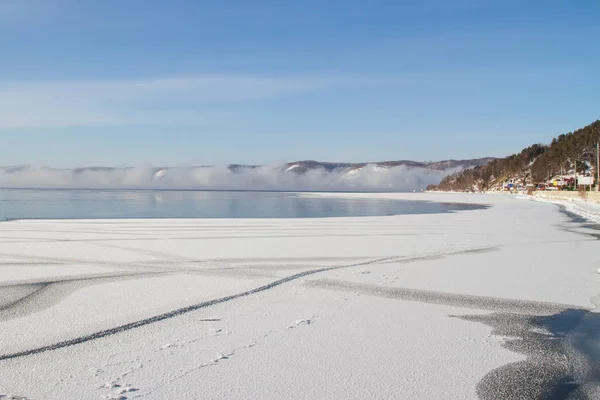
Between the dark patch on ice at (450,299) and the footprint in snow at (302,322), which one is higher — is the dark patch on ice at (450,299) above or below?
below

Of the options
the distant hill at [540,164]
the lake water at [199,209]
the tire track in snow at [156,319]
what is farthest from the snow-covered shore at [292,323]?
the distant hill at [540,164]

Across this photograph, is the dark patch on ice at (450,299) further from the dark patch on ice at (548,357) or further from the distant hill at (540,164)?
the distant hill at (540,164)

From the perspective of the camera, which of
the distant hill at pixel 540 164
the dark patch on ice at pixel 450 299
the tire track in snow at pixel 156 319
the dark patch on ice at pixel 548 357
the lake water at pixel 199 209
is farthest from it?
the distant hill at pixel 540 164

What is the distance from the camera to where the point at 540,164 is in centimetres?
10756

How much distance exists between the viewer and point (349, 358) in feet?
14.5

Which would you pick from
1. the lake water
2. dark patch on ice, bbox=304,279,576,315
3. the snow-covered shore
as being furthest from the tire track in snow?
the lake water

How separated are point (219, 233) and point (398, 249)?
661 cm

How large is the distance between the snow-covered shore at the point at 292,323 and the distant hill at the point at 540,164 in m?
87.0

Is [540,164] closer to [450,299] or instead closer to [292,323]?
[450,299]

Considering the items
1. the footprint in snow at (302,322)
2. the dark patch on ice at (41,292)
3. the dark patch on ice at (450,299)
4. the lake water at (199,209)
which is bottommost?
the lake water at (199,209)

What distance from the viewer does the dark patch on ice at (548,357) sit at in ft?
12.6

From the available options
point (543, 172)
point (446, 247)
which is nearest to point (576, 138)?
point (543, 172)

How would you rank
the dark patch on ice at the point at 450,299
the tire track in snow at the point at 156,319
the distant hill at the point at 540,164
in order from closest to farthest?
the tire track in snow at the point at 156,319
the dark patch on ice at the point at 450,299
the distant hill at the point at 540,164

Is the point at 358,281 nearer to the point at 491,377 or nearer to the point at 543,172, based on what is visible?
the point at 491,377
